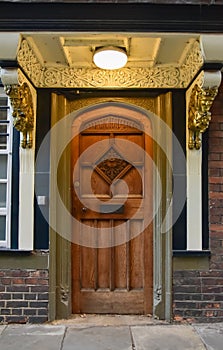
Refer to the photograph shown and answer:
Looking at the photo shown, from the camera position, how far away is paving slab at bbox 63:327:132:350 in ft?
10.5

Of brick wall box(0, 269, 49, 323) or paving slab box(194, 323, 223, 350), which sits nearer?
paving slab box(194, 323, 223, 350)

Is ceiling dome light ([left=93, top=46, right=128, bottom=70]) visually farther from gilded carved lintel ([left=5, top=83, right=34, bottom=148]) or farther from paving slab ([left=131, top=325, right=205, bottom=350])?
paving slab ([left=131, top=325, right=205, bottom=350])

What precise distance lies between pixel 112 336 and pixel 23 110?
208 centimetres

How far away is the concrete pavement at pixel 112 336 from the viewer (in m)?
3.21

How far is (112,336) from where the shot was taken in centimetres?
344

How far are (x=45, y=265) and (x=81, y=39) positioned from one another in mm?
2027

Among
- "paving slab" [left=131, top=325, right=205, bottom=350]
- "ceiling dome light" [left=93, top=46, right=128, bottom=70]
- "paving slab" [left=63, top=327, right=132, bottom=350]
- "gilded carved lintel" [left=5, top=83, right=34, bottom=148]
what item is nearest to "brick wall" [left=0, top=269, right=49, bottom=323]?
"paving slab" [left=63, top=327, right=132, bottom=350]

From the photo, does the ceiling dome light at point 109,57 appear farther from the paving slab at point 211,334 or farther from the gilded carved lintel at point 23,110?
the paving slab at point 211,334

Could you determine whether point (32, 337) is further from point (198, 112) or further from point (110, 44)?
point (110, 44)

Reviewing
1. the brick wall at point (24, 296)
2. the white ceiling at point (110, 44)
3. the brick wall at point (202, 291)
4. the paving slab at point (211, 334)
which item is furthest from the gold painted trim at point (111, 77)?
the paving slab at point (211, 334)

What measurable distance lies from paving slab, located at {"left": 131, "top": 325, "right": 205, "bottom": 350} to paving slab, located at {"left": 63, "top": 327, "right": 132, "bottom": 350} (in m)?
0.09

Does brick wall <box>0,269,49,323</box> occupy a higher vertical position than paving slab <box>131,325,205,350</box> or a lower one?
higher

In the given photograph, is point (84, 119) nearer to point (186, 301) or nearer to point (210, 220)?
point (210, 220)

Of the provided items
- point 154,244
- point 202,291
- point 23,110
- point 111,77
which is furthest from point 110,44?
point 202,291
